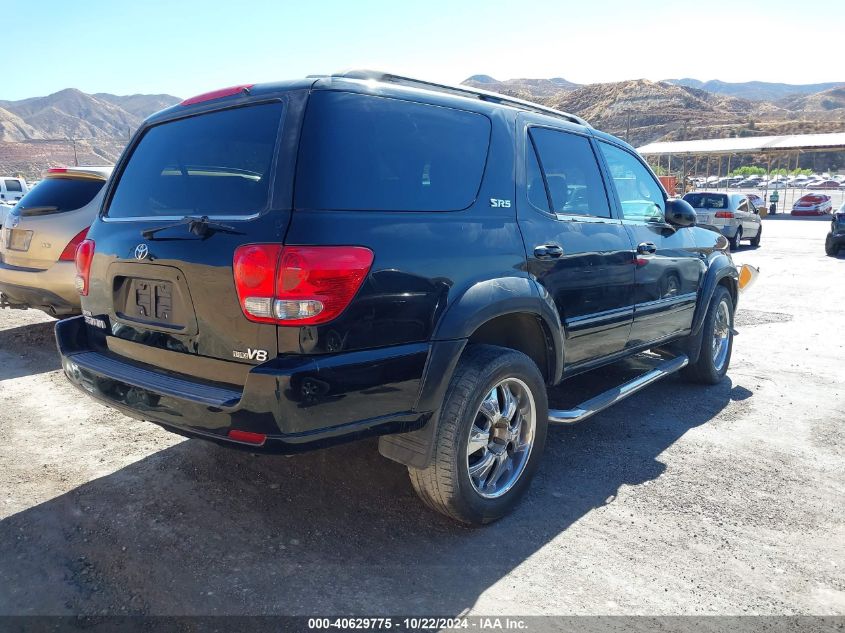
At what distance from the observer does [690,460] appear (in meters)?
4.06

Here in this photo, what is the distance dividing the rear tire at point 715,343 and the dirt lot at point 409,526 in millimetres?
609

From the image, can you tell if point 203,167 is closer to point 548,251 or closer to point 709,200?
point 548,251

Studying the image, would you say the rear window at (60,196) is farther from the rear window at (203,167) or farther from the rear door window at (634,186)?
the rear door window at (634,186)

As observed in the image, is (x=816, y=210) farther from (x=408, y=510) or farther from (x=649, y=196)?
(x=408, y=510)

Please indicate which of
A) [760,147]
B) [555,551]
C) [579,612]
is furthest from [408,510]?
[760,147]

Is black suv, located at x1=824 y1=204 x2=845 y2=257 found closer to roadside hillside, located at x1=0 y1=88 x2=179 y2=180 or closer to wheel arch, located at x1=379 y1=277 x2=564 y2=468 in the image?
wheel arch, located at x1=379 y1=277 x2=564 y2=468

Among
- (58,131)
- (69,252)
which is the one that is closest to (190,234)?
(69,252)

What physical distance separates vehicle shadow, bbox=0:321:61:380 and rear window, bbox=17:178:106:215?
112 centimetres

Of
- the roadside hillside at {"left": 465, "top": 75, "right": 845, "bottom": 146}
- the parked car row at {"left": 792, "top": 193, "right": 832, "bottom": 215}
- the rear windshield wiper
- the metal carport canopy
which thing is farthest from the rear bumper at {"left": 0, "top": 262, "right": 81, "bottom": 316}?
the roadside hillside at {"left": 465, "top": 75, "right": 845, "bottom": 146}

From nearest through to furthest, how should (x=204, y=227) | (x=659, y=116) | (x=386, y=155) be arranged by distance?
1. (x=204, y=227)
2. (x=386, y=155)
3. (x=659, y=116)

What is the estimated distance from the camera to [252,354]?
253 cm

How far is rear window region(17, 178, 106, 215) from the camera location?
6188 mm

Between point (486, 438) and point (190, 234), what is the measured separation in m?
1.67

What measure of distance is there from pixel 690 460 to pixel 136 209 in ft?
11.4
